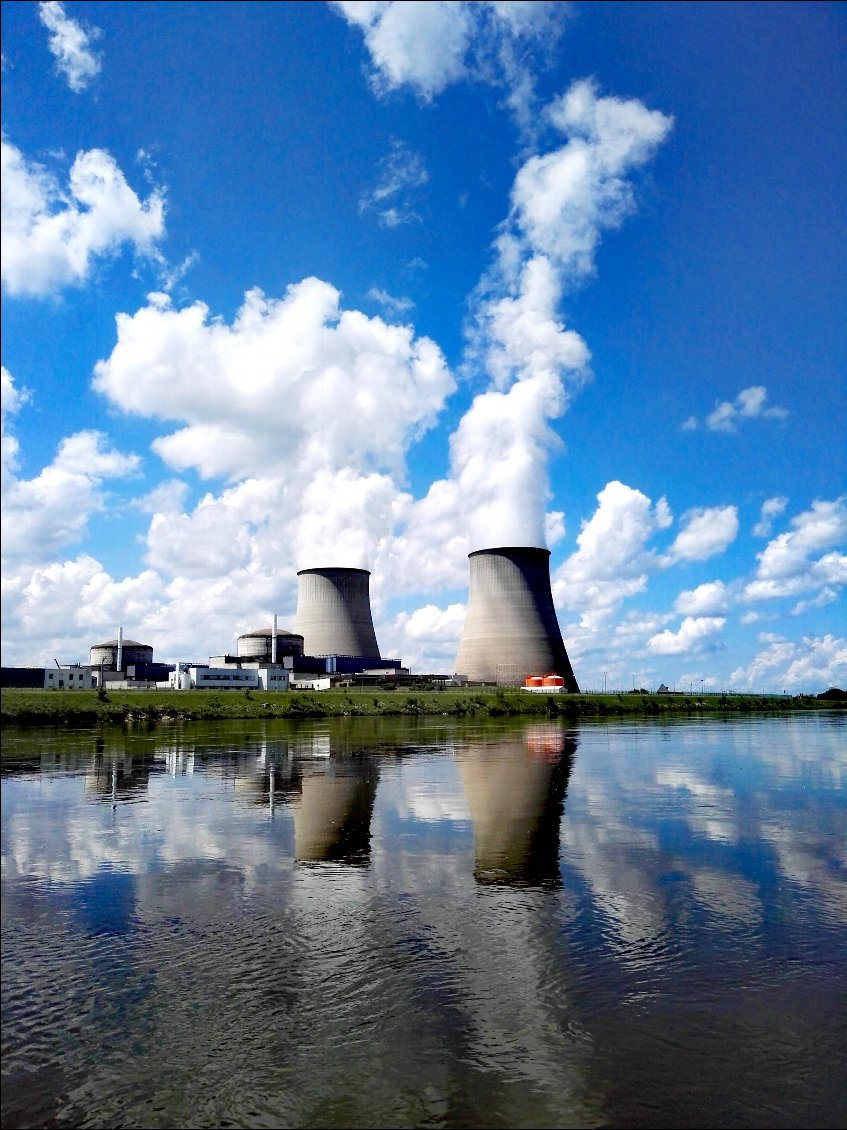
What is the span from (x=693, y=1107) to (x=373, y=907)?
4525 mm

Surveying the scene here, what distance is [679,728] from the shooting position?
153 ft

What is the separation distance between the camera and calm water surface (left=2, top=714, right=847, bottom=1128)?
5.14 meters

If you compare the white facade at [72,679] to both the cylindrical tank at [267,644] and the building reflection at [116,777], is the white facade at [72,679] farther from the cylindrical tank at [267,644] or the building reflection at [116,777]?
the building reflection at [116,777]

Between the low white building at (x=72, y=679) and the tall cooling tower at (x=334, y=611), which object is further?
the tall cooling tower at (x=334, y=611)

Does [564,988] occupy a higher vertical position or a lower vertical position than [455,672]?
lower

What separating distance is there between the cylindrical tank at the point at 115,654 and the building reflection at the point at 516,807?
56590 mm

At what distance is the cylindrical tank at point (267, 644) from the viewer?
7856cm

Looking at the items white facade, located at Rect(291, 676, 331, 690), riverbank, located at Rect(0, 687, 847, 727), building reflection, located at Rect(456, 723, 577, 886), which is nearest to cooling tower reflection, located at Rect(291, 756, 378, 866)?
building reflection, located at Rect(456, 723, 577, 886)

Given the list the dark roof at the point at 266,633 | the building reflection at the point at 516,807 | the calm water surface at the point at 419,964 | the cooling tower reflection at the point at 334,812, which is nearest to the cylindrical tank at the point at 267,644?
the dark roof at the point at 266,633

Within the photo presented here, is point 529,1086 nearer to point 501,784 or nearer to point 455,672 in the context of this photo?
point 501,784

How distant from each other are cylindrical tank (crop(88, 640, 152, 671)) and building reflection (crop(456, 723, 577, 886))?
56590 millimetres

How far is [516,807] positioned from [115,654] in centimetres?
7143

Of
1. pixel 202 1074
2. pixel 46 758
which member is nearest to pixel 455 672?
pixel 46 758

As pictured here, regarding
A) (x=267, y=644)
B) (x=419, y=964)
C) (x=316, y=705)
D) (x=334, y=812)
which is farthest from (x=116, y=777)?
(x=267, y=644)
